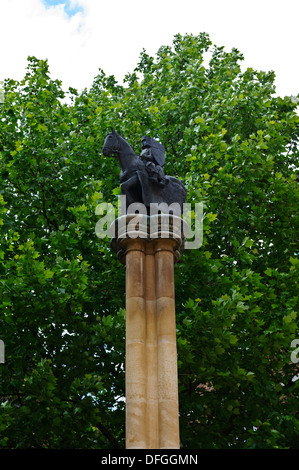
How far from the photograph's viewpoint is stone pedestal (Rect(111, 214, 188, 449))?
682 cm

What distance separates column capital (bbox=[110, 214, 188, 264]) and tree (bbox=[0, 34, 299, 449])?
7.34 feet

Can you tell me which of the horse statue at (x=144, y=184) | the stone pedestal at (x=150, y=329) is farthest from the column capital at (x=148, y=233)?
the horse statue at (x=144, y=184)

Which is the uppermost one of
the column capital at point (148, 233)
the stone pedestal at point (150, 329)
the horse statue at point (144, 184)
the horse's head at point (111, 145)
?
the horse's head at point (111, 145)

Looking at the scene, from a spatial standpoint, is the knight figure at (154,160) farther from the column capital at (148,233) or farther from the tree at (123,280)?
the tree at (123,280)

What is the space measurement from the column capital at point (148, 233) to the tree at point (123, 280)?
7.34 ft

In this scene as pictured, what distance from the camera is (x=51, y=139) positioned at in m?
14.0

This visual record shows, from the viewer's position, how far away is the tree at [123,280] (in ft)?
32.6

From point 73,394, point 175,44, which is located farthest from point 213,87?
point 73,394

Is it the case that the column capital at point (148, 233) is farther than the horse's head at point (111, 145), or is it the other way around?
the horse's head at point (111, 145)

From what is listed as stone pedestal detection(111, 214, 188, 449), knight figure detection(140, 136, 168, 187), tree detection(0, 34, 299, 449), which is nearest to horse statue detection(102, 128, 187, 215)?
knight figure detection(140, 136, 168, 187)

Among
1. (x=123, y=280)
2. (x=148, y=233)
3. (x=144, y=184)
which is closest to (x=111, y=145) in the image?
(x=144, y=184)

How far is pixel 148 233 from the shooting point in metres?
8.03

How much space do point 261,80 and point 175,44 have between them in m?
4.91

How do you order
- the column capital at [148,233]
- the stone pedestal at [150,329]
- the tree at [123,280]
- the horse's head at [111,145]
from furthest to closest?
the tree at [123,280] → the horse's head at [111,145] → the column capital at [148,233] → the stone pedestal at [150,329]
